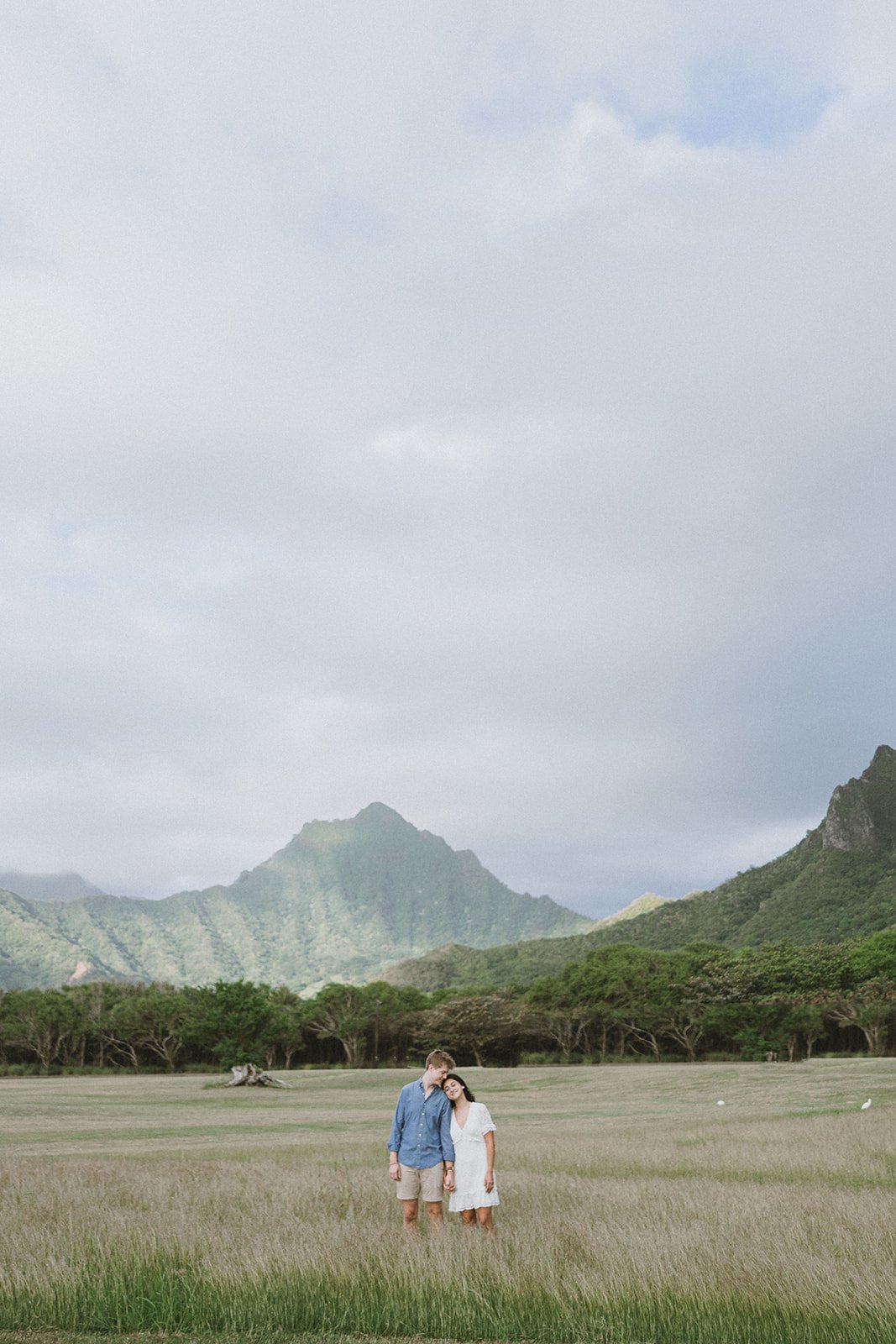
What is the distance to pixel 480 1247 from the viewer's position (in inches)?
410

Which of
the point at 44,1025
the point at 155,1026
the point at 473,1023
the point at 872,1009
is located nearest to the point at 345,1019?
the point at 473,1023

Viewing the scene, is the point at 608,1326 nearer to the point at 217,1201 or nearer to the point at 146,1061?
the point at 217,1201

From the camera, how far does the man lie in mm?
11383

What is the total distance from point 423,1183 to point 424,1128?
68 cm

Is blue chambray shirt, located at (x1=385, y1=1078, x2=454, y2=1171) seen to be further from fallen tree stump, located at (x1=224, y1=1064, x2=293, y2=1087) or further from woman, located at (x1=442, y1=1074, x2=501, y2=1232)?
fallen tree stump, located at (x1=224, y1=1064, x2=293, y2=1087)

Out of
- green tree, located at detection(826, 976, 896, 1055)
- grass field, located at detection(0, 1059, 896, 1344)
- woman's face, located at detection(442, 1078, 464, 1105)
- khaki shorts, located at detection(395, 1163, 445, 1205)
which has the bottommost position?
green tree, located at detection(826, 976, 896, 1055)

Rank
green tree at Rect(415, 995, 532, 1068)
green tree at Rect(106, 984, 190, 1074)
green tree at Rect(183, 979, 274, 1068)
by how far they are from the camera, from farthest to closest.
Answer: green tree at Rect(106, 984, 190, 1074) < green tree at Rect(415, 995, 532, 1068) < green tree at Rect(183, 979, 274, 1068)

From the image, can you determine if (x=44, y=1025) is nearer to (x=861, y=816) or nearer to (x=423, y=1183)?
(x=423, y=1183)

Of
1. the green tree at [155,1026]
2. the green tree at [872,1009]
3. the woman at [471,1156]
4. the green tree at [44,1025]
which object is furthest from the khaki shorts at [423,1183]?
the green tree at [44,1025]

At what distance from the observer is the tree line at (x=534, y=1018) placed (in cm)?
8138

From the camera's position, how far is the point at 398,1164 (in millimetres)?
11773

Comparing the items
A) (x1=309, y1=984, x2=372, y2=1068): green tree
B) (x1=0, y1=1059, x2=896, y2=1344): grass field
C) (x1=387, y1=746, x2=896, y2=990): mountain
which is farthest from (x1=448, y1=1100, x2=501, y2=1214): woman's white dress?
(x1=387, y1=746, x2=896, y2=990): mountain

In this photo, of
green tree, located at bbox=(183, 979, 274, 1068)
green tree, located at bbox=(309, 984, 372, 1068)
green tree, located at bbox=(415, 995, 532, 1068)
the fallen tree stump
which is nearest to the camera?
the fallen tree stump

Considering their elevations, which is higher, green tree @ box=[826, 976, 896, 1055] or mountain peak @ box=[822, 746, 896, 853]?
mountain peak @ box=[822, 746, 896, 853]
